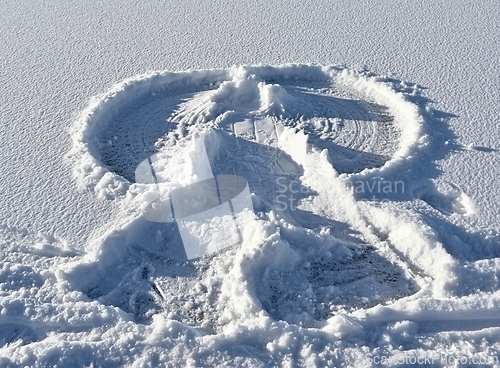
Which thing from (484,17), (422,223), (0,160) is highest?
(484,17)

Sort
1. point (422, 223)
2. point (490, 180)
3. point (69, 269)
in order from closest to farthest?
point (69, 269), point (422, 223), point (490, 180)

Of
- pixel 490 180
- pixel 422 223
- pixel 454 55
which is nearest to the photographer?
pixel 422 223

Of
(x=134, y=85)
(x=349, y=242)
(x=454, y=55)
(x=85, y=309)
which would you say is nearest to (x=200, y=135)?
(x=134, y=85)

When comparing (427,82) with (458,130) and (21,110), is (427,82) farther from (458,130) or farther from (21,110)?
Answer: (21,110)

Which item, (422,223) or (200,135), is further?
(200,135)

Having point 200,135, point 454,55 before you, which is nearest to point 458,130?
point 454,55

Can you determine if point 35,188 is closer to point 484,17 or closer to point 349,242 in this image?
point 349,242

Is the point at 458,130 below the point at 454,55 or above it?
below
